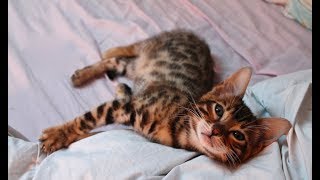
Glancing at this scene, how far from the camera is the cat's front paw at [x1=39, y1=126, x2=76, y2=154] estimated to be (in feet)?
4.50

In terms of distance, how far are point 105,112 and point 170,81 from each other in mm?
333

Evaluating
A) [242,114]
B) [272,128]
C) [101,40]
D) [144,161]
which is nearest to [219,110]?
[242,114]

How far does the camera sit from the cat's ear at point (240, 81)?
142 centimetres

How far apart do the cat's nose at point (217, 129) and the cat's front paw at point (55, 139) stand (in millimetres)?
508

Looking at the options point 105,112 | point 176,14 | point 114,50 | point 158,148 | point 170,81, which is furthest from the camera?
point 176,14

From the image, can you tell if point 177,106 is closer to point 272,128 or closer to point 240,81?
point 240,81

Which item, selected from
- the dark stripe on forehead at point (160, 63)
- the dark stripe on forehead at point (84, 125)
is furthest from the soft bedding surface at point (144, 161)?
the dark stripe on forehead at point (160, 63)

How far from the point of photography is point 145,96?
1.62m

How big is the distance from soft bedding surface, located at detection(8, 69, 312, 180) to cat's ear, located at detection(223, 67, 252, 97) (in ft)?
0.63

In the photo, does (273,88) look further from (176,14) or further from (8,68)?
(8,68)

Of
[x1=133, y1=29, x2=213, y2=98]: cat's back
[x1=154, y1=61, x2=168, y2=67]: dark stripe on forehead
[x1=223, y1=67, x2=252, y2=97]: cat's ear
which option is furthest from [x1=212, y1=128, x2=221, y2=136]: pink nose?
[x1=154, y1=61, x2=168, y2=67]: dark stripe on forehead

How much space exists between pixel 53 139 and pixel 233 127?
2.05ft

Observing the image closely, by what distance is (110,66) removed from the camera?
74.4 inches
